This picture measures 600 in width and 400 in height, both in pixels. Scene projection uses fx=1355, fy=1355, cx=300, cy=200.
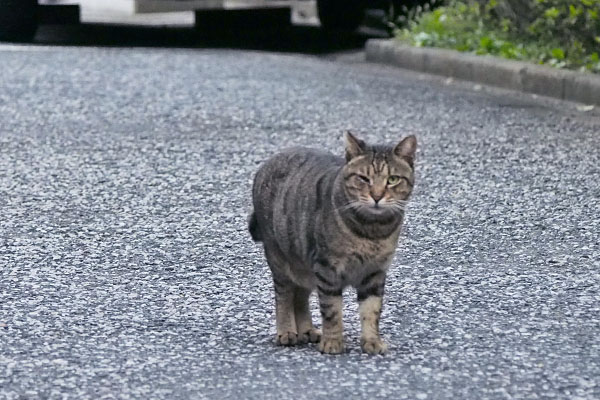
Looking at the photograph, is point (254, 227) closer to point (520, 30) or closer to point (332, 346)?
point (332, 346)

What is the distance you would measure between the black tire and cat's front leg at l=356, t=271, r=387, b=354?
9291mm

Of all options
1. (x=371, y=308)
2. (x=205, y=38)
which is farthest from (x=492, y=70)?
(x=371, y=308)

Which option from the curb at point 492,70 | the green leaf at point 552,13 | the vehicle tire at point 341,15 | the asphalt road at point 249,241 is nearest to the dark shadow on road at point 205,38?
the vehicle tire at point 341,15

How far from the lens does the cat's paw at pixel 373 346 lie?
3.86m

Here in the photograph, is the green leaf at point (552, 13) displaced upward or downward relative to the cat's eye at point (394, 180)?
downward

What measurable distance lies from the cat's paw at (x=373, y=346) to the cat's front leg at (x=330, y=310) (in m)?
0.07

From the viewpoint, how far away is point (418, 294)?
461 cm

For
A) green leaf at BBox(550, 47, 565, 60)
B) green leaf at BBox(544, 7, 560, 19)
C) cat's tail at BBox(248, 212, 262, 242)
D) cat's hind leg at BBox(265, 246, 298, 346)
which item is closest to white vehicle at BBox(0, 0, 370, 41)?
green leaf at BBox(544, 7, 560, 19)

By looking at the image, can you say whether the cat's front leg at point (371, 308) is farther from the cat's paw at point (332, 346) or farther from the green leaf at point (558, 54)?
the green leaf at point (558, 54)

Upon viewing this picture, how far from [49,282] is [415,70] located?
674 centimetres

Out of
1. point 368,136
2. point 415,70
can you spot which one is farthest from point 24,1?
point 368,136

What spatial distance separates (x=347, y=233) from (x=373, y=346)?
0.33m

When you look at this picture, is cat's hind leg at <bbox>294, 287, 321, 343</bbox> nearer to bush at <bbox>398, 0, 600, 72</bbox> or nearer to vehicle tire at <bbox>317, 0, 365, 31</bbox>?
bush at <bbox>398, 0, 600, 72</bbox>

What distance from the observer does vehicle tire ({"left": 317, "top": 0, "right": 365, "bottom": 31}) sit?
47.5 ft
